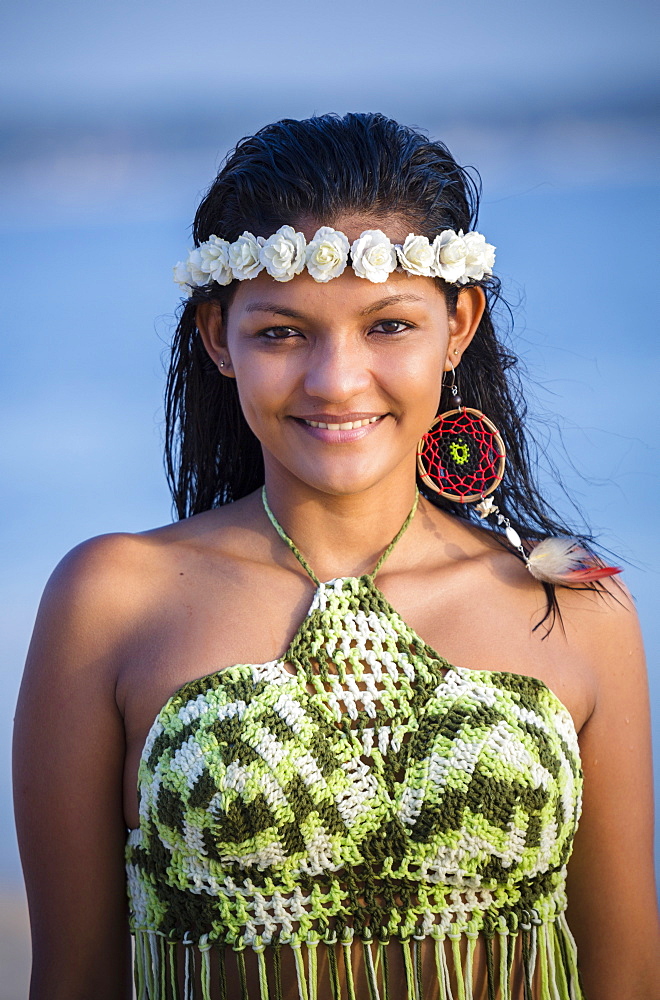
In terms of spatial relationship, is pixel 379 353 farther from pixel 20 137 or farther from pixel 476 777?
pixel 20 137

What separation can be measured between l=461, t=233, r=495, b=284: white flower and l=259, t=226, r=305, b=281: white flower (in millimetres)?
327

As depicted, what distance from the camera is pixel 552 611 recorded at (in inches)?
89.4

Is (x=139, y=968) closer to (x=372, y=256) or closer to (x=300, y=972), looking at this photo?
(x=300, y=972)

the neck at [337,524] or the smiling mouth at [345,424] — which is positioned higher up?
the smiling mouth at [345,424]

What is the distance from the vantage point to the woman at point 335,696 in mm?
2033

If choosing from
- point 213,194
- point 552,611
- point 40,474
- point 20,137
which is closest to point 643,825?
point 552,611

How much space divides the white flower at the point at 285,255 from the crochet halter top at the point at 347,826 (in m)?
0.62

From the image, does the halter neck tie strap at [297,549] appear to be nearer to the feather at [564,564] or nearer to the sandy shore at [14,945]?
the feather at [564,564]

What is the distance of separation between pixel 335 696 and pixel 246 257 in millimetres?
757

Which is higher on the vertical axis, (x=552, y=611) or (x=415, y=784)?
(x=552, y=611)

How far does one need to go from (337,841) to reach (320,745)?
6.1 inches

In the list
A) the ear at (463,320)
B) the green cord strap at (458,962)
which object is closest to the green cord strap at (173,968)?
the green cord strap at (458,962)

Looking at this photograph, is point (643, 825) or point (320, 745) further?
point (643, 825)

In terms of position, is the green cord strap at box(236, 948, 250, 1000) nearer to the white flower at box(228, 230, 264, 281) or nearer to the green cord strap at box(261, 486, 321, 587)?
the green cord strap at box(261, 486, 321, 587)
